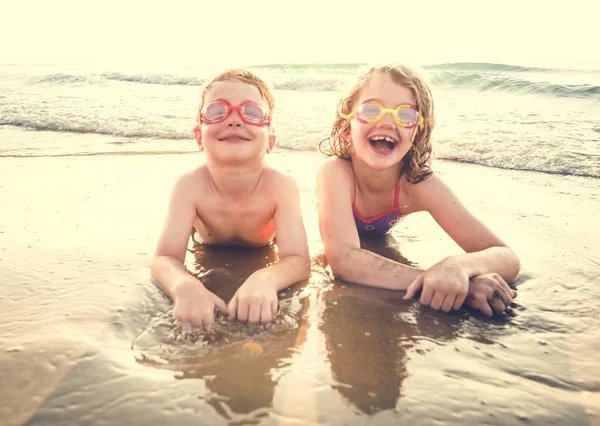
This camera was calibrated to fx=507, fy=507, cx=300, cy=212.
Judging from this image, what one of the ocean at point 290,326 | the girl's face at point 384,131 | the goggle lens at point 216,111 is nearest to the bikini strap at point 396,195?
the girl's face at point 384,131

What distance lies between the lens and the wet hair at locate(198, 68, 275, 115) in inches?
125

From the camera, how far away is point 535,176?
5.73 metres

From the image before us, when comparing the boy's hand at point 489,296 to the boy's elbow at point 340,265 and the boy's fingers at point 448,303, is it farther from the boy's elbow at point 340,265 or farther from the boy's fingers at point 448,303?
the boy's elbow at point 340,265

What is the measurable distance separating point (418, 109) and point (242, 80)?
116cm

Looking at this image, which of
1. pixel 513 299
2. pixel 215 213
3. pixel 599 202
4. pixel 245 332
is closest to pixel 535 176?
pixel 599 202

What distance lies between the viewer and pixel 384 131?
3248mm

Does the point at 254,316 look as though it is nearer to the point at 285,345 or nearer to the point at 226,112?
the point at 285,345

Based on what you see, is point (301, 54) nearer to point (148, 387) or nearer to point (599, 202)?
point (599, 202)

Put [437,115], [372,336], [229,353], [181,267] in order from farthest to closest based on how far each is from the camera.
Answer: [437,115] < [181,267] < [372,336] < [229,353]

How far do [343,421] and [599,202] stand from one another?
13.7ft

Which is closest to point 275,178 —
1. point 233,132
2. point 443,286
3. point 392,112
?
point 233,132

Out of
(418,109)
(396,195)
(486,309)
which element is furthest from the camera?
(396,195)

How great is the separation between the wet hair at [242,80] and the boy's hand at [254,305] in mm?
1364

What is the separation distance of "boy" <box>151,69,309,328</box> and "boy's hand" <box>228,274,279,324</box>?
0.24m
